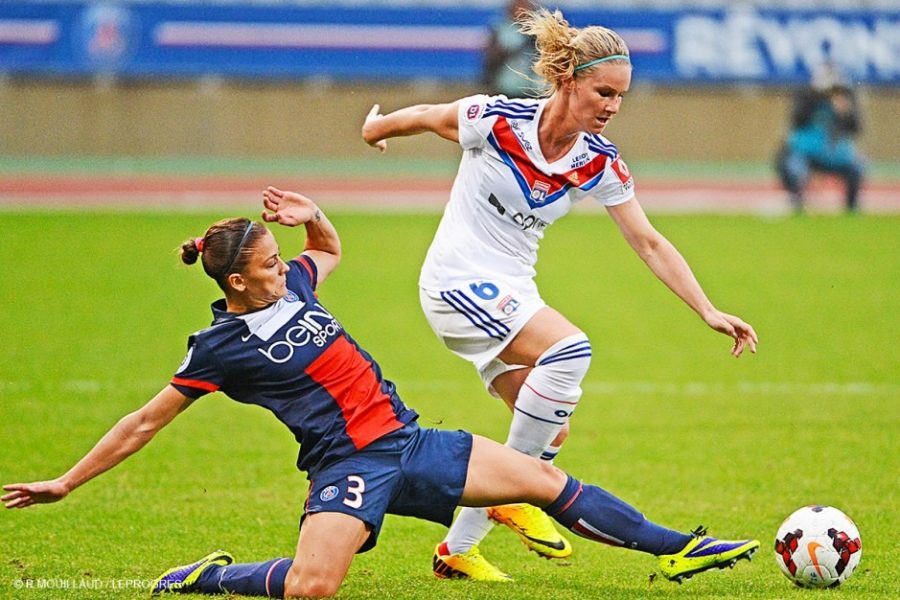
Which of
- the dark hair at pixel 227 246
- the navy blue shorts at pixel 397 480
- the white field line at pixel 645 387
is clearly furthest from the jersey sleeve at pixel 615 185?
the white field line at pixel 645 387

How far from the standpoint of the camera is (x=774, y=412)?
8.71 meters

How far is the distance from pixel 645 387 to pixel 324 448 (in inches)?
197

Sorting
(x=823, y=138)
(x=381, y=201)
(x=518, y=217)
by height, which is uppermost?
(x=518, y=217)

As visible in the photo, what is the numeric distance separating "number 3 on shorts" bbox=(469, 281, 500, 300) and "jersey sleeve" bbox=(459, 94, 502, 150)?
0.57 metres

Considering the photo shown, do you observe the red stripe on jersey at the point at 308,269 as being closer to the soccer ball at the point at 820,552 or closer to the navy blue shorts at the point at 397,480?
the navy blue shorts at the point at 397,480

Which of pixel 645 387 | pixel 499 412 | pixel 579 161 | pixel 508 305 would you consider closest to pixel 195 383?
pixel 508 305

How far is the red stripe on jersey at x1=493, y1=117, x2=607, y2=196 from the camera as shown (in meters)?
5.41

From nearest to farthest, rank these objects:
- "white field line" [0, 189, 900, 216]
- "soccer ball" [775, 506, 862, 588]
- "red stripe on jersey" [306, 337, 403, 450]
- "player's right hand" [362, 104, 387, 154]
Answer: "red stripe on jersey" [306, 337, 403, 450]
"soccer ball" [775, 506, 862, 588]
"player's right hand" [362, 104, 387, 154]
"white field line" [0, 189, 900, 216]

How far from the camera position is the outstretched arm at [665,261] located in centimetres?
531

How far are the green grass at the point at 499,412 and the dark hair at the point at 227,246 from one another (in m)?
1.22

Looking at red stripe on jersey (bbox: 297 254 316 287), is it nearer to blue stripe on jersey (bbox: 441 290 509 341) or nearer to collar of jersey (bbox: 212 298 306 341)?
collar of jersey (bbox: 212 298 306 341)

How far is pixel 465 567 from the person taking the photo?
17.7 ft

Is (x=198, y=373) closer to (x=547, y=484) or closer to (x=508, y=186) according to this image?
(x=547, y=484)

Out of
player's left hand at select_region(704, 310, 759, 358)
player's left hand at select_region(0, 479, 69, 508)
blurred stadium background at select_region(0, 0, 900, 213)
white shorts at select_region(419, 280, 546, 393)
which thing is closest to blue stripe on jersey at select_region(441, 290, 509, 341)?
white shorts at select_region(419, 280, 546, 393)
